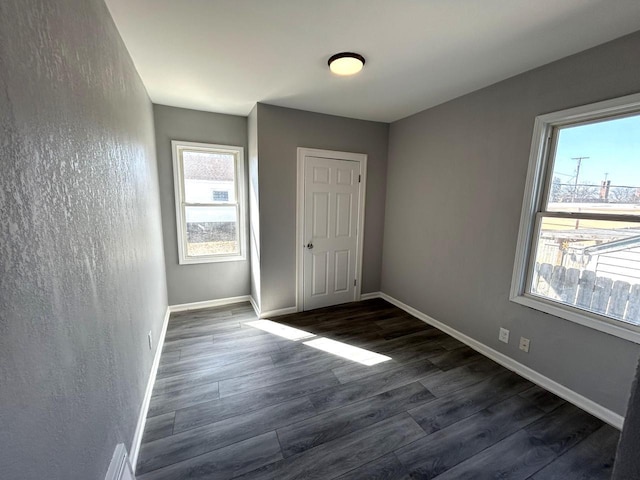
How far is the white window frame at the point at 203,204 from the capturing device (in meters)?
3.17

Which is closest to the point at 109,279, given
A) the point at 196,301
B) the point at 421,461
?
the point at 421,461

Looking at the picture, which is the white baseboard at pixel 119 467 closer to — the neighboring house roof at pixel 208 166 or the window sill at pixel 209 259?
the window sill at pixel 209 259

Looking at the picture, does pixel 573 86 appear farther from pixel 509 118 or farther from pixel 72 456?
pixel 72 456

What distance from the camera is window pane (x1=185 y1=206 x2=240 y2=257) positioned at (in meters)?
3.36

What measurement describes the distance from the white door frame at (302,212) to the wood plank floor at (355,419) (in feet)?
2.97

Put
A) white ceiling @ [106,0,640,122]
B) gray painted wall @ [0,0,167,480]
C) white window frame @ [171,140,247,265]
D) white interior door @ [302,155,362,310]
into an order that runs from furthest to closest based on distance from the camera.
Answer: white interior door @ [302,155,362,310], white window frame @ [171,140,247,265], white ceiling @ [106,0,640,122], gray painted wall @ [0,0,167,480]

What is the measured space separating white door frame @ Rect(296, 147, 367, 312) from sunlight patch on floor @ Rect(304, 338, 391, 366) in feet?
2.64

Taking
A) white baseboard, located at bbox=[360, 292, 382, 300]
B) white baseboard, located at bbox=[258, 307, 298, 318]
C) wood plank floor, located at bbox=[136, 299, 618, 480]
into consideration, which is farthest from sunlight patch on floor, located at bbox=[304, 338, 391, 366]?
white baseboard, located at bbox=[360, 292, 382, 300]

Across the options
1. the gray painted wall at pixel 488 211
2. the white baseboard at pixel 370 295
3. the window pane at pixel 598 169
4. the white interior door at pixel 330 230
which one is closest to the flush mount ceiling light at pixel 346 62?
the white interior door at pixel 330 230

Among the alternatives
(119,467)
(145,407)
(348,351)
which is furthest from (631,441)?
(145,407)

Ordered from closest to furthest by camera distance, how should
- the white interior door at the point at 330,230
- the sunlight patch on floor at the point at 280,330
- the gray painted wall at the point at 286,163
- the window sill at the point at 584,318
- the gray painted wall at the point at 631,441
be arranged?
the gray painted wall at the point at 631,441 < the window sill at the point at 584,318 < the sunlight patch on floor at the point at 280,330 < the gray painted wall at the point at 286,163 < the white interior door at the point at 330,230

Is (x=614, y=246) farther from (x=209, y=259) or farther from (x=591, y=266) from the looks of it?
(x=209, y=259)

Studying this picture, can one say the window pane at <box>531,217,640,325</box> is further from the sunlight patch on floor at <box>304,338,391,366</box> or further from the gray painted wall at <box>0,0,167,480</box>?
the gray painted wall at <box>0,0,167,480</box>

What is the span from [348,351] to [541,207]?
6.86 ft
